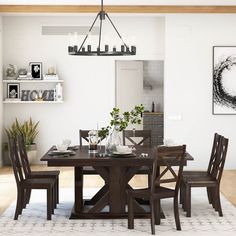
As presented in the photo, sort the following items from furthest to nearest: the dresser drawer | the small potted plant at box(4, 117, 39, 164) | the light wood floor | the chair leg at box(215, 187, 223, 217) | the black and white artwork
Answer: the dresser drawer → the small potted plant at box(4, 117, 39, 164) → the black and white artwork → the light wood floor → the chair leg at box(215, 187, 223, 217)

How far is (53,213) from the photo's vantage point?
20.3ft

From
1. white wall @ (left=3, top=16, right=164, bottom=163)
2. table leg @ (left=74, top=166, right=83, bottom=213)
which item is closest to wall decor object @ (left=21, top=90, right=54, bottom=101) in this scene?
white wall @ (left=3, top=16, right=164, bottom=163)

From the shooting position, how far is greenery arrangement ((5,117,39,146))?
32.3 feet

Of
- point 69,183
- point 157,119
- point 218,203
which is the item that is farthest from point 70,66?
point 218,203

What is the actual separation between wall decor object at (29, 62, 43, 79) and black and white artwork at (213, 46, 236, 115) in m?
3.08

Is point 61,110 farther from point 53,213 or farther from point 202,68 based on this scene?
point 53,213

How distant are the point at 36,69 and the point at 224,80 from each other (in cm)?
333

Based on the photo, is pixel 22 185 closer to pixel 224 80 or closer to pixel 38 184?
pixel 38 184

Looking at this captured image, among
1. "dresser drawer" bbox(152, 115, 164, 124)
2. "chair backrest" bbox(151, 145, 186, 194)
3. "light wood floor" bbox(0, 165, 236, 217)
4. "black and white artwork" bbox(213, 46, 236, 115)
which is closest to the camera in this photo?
"chair backrest" bbox(151, 145, 186, 194)

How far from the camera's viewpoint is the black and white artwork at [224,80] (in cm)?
963

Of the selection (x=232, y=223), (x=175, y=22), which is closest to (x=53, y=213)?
(x=232, y=223)

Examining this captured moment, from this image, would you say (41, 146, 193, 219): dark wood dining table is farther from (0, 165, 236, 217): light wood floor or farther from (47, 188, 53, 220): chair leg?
(0, 165, 236, 217): light wood floor

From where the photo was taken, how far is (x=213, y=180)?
607cm

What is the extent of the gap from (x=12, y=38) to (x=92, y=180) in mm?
3168
